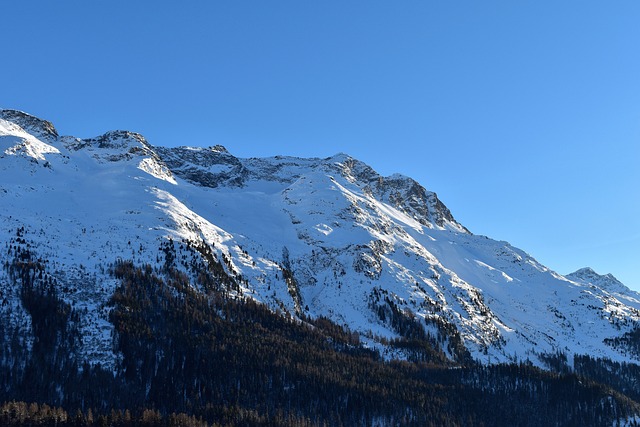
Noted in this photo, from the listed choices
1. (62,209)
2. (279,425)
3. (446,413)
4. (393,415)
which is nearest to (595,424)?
(446,413)

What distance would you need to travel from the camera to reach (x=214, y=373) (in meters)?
138

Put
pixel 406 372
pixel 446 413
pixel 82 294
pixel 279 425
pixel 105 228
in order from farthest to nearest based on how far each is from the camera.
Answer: pixel 105 228 < pixel 406 372 < pixel 446 413 < pixel 82 294 < pixel 279 425

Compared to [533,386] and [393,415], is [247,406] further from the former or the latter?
[533,386]

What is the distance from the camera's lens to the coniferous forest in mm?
119250

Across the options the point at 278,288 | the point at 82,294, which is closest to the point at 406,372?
the point at 278,288

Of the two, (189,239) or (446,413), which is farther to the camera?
(189,239)

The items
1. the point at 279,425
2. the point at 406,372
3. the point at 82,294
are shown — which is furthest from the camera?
the point at 406,372

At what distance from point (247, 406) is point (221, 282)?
2088 inches

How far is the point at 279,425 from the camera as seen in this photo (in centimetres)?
12788

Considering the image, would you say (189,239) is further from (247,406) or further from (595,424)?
(595,424)

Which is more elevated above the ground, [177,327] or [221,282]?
[221,282]

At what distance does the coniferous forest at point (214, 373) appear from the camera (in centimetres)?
11925

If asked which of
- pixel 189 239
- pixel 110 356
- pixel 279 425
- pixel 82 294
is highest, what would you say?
pixel 189 239

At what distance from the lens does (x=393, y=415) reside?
147 metres
